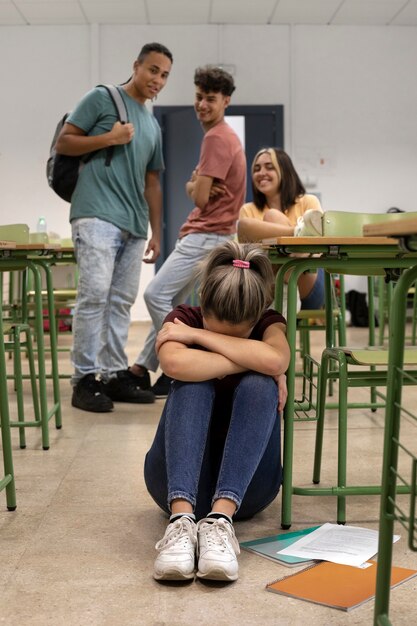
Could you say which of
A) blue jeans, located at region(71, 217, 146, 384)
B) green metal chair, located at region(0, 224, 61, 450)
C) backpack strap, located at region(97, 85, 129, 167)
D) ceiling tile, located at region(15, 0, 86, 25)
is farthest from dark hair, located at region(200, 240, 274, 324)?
ceiling tile, located at region(15, 0, 86, 25)

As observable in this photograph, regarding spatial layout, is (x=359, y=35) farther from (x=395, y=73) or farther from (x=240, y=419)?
(x=240, y=419)

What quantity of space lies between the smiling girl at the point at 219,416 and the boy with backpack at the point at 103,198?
1.49 m

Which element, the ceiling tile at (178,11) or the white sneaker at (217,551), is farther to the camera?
the ceiling tile at (178,11)

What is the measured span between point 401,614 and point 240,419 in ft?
1.48

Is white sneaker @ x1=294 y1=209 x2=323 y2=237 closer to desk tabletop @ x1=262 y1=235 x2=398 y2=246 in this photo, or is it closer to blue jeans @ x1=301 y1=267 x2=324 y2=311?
desk tabletop @ x1=262 y1=235 x2=398 y2=246

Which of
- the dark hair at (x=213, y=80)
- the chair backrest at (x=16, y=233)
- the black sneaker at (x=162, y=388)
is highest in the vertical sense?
the dark hair at (x=213, y=80)

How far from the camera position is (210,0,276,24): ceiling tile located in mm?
6691

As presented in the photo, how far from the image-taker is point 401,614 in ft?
4.03

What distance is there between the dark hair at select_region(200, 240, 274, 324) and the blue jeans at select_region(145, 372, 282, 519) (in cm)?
14

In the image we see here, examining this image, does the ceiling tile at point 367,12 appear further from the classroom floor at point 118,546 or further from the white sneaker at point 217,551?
the white sneaker at point 217,551

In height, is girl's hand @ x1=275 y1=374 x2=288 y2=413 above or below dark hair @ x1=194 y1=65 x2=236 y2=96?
below

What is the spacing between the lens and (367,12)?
6949mm

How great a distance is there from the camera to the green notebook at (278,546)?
145 centimetres

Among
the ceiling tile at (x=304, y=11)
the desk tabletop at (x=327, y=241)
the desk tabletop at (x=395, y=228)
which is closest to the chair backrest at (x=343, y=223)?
the desk tabletop at (x=327, y=241)
